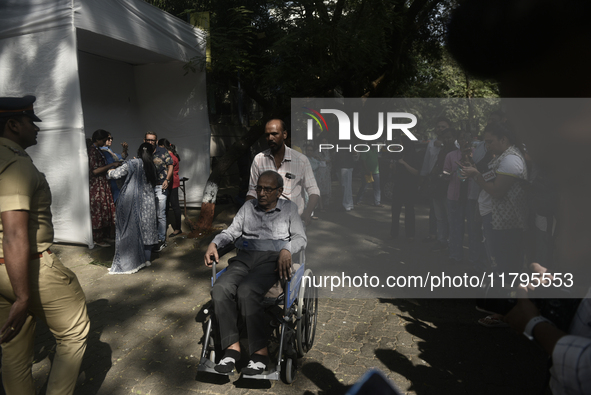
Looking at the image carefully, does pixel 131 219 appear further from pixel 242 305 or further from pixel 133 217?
pixel 242 305

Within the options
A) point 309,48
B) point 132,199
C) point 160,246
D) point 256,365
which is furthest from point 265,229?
point 309,48

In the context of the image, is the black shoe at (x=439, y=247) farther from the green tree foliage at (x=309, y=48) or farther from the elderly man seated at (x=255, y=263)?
the elderly man seated at (x=255, y=263)

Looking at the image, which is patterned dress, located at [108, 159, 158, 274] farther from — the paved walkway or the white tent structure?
the white tent structure

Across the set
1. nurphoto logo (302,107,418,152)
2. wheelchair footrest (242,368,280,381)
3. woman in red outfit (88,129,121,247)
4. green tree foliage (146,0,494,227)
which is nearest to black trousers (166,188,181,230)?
green tree foliage (146,0,494,227)

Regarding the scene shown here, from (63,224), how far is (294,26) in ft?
18.1

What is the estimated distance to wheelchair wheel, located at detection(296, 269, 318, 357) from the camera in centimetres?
334

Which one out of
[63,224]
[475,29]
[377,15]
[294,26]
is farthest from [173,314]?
[377,15]

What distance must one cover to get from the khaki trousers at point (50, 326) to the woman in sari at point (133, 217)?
12.1ft

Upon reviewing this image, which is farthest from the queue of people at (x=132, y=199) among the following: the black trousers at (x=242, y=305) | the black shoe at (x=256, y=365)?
the black shoe at (x=256, y=365)

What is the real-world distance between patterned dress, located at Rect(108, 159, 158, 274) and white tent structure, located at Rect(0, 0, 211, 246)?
986 millimetres

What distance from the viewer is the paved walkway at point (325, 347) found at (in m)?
3.22

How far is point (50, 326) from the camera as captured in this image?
92.2 inches

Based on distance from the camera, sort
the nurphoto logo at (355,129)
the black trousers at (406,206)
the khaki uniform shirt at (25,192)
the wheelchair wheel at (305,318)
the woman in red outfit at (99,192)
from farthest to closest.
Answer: the nurphoto logo at (355,129)
the black trousers at (406,206)
the woman in red outfit at (99,192)
the wheelchair wheel at (305,318)
the khaki uniform shirt at (25,192)

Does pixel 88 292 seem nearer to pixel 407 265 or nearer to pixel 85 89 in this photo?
pixel 407 265
